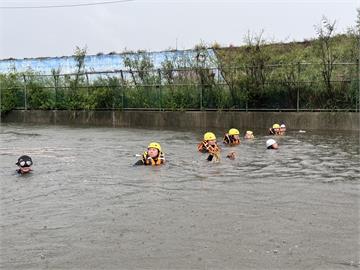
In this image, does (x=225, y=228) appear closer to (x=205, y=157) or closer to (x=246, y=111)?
(x=205, y=157)

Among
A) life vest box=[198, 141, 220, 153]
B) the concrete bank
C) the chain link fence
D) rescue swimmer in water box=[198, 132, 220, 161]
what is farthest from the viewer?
the chain link fence

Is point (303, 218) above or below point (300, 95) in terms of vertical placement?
below

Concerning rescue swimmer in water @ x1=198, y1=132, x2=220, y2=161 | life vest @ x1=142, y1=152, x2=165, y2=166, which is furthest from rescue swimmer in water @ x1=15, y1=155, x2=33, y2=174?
rescue swimmer in water @ x1=198, y1=132, x2=220, y2=161

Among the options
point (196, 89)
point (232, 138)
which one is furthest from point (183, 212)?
point (196, 89)

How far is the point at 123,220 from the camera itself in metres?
8.15

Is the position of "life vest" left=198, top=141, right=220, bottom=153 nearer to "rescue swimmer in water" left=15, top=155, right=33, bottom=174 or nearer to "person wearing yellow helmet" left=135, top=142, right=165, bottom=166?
"person wearing yellow helmet" left=135, top=142, right=165, bottom=166

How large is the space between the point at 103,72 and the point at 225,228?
24.1 metres

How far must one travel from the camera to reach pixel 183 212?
8586 millimetres

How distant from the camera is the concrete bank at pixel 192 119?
23.6m

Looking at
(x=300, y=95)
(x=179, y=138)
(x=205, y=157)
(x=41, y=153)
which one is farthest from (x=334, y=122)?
(x=41, y=153)

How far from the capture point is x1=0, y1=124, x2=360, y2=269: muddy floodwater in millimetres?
6453

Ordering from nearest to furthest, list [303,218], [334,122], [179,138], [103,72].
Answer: [303,218], [179,138], [334,122], [103,72]

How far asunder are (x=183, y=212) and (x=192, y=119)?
1810 centimetres

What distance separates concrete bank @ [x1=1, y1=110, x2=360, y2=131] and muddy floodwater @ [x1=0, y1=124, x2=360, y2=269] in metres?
7.95
